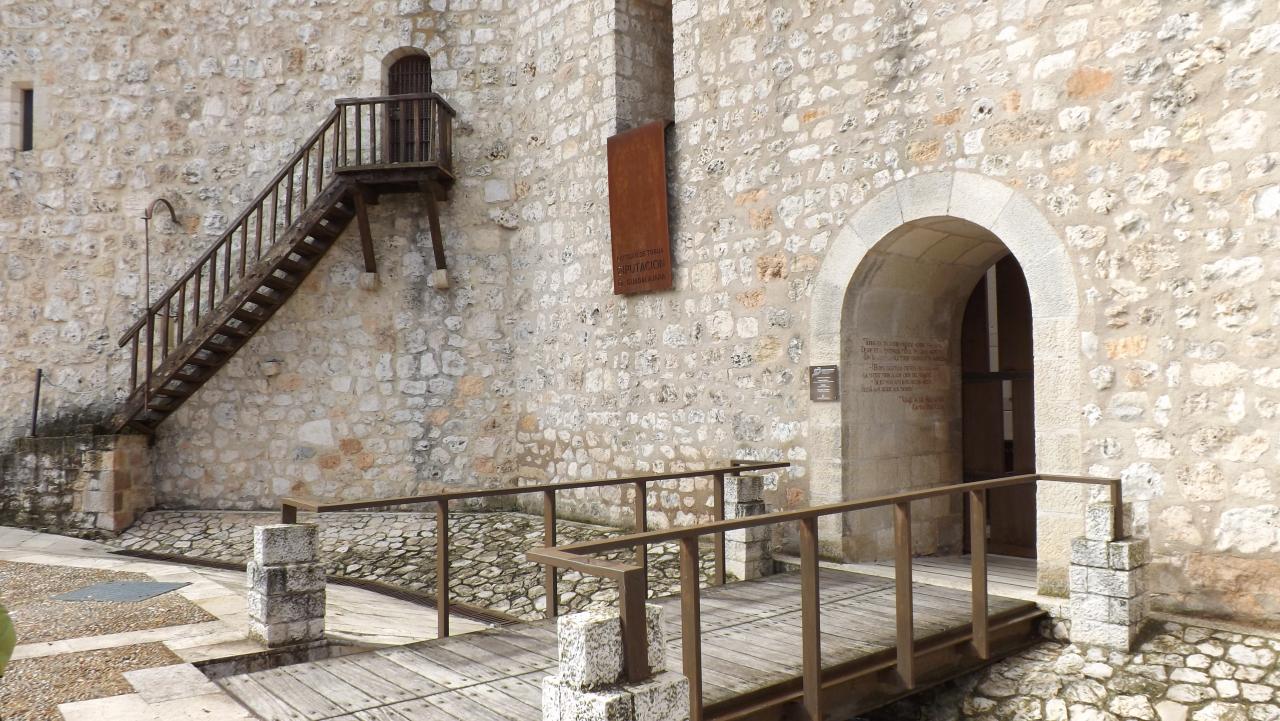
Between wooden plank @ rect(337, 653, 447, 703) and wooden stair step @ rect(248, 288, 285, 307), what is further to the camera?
wooden stair step @ rect(248, 288, 285, 307)

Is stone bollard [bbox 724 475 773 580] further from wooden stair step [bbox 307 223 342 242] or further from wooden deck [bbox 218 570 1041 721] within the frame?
wooden stair step [bbox 307 223 342 242]

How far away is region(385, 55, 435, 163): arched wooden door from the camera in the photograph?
8711 millimetres

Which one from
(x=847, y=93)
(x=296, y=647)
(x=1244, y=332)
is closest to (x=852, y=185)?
(x=847, y=93)

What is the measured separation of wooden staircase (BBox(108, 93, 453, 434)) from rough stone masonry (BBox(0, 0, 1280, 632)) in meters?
0.29

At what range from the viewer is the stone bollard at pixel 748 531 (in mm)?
5590

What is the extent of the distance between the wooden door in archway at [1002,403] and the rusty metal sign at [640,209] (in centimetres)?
234

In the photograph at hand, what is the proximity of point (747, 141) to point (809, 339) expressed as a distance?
152 centimetres

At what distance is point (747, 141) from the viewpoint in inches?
255

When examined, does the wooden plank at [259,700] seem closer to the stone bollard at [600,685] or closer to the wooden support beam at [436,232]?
the stone bollard at [600,685]

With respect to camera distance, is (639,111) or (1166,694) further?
(639,111)

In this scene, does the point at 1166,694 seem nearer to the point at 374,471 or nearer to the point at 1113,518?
the point at 1113,518

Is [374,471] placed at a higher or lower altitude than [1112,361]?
lower

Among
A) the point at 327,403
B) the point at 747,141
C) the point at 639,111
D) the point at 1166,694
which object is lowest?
the point at 1166,694

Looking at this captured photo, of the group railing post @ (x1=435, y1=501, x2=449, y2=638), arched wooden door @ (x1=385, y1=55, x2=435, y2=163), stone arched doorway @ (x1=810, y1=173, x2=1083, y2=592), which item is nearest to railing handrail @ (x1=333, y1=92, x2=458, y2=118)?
arched wooden door @ (x1=385, y1=55, x2=435, y2=163)
